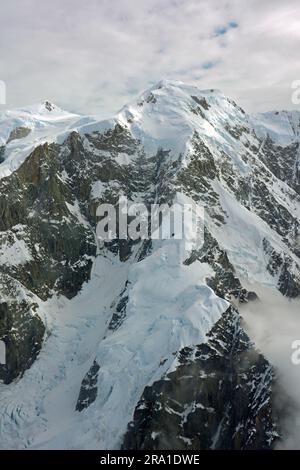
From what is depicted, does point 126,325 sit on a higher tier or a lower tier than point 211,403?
higher

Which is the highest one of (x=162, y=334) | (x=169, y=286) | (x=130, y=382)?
(x=169, y=286)

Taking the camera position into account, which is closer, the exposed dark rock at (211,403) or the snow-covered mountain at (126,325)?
the exposed dark rock at (211,403)

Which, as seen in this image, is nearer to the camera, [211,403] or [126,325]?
[211,403]

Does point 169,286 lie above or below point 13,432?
above

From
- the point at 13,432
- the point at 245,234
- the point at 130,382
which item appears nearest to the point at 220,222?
the point at 245,234

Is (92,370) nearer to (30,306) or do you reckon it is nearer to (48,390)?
(48,390)

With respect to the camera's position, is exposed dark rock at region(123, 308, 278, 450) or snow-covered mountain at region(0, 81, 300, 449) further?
snow-covered mountain at region(0, 81, 300, 449)

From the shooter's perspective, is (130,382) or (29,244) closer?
(130,382)

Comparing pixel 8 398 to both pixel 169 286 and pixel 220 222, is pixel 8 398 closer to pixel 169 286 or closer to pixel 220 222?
pixel 169 286
